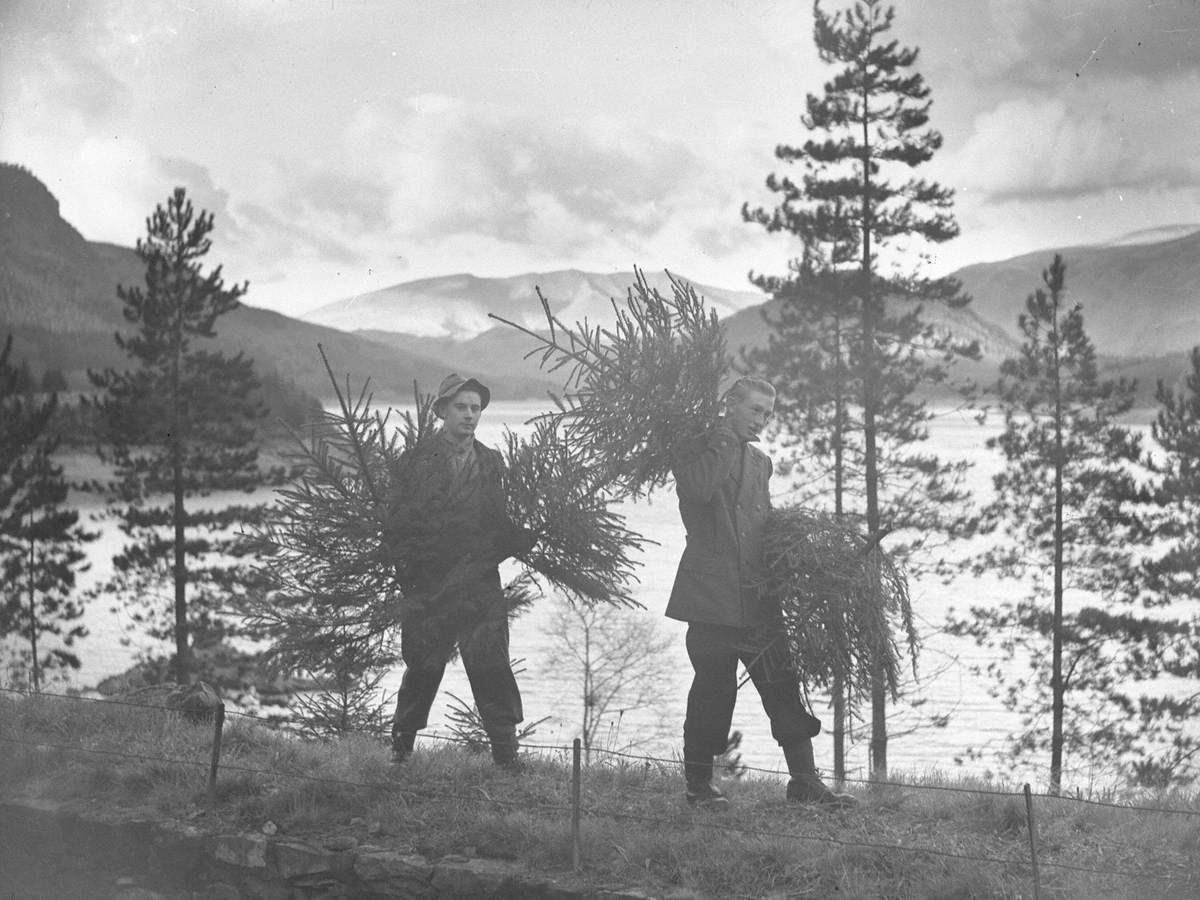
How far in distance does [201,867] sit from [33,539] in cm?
1695

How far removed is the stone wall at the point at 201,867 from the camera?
4.70m

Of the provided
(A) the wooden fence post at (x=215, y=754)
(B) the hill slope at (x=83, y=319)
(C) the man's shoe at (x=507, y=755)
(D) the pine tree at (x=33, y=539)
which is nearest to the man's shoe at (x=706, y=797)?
(C) the man's shoe at (x=507, y=755)

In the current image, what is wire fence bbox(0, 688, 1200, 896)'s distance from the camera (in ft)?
13.6

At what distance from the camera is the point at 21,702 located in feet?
23.9

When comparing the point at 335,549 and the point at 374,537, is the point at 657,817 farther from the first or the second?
the point at 335,549

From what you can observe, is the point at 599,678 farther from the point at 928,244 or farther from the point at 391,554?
the point at 391,554

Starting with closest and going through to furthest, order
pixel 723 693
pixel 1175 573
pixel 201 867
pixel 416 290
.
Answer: pixel 723 693
pixel 201 867
pixel 1175 573
pixel 416 290

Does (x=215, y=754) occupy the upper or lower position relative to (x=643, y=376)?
lower

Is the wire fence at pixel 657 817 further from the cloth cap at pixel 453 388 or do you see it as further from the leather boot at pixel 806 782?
the cloth cap at pixel 453 388

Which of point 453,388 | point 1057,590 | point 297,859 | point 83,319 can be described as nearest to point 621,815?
point 297,859

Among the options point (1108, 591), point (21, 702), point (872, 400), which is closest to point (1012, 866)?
point (21, 702)

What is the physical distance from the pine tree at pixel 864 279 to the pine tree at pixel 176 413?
9030 mm

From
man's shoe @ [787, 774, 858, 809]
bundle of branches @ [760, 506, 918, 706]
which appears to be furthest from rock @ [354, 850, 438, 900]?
bundle of branches @ [760, 506, 918, 706]

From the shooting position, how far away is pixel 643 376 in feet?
16.1
